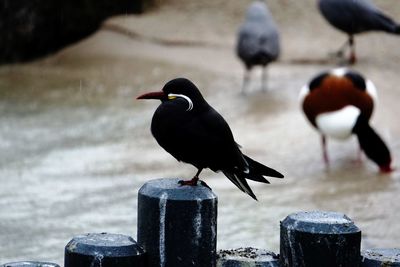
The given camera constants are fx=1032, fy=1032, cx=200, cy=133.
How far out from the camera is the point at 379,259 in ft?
8.32

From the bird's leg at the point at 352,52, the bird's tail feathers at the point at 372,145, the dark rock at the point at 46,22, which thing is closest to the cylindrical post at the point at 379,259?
the bird's tail feathers at the point at 372,145

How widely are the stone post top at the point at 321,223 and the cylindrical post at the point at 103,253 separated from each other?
36 centimetres

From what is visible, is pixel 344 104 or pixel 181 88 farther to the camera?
pixel 344 104

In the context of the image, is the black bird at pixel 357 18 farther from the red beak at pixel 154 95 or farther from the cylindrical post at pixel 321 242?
the cylindrical post at pixel 321 242

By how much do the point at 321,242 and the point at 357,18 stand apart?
8584 mm

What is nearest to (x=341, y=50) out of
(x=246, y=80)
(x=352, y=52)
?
(x=352, y=52)

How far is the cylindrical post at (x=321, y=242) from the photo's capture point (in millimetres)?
2371

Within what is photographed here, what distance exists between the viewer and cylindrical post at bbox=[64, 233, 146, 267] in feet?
7.55

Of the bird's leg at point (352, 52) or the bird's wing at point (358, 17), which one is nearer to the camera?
the bird's wing at point (358, 17)

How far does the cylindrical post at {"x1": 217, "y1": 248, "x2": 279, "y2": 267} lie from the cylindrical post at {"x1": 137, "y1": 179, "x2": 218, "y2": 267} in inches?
7.9

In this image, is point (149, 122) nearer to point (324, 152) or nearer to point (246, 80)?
point (246, 80)

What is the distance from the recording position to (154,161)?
26.1 ft

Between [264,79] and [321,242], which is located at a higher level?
[321,242]

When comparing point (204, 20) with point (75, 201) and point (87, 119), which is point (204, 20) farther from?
point (75, 201)
